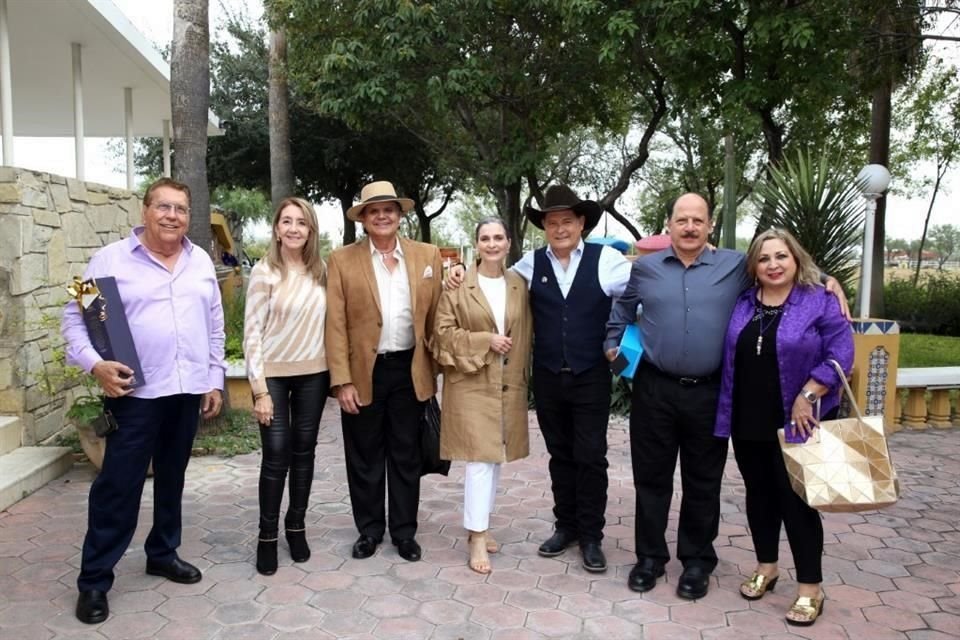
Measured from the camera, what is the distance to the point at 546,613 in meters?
3.35

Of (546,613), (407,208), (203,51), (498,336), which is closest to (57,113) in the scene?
(203,51)

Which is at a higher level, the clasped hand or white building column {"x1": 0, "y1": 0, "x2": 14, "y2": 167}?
white building column {"x1": 0, "y1": 0, "x2": 14, "y2": 167}

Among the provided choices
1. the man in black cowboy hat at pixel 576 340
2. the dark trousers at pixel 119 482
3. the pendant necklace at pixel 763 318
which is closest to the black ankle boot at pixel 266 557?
the dark trousers at pixel 119 482

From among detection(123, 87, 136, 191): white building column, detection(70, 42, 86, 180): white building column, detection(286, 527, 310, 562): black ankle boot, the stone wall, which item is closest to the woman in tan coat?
detection(286, 527, 310, 562): black ankle boot

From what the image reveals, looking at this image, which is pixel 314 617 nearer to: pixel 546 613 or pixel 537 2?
pixel 546 613

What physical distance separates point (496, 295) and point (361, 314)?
66 cm

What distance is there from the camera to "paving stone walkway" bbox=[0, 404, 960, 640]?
10.5ft

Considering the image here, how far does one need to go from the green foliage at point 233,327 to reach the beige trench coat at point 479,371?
390 centimetres

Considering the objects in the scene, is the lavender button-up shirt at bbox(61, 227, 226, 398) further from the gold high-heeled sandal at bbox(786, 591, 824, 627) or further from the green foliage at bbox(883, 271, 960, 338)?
the green foliage at bbox(883, 271, 960, 338)

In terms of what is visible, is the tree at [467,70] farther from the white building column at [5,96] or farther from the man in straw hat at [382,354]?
the man in straw hat at [382,354]

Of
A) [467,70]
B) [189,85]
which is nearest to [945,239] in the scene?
[467,70]

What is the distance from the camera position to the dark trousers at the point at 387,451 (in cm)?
382

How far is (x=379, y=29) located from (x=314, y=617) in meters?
9.64

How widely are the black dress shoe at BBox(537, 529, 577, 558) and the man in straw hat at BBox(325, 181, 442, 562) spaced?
670mm
